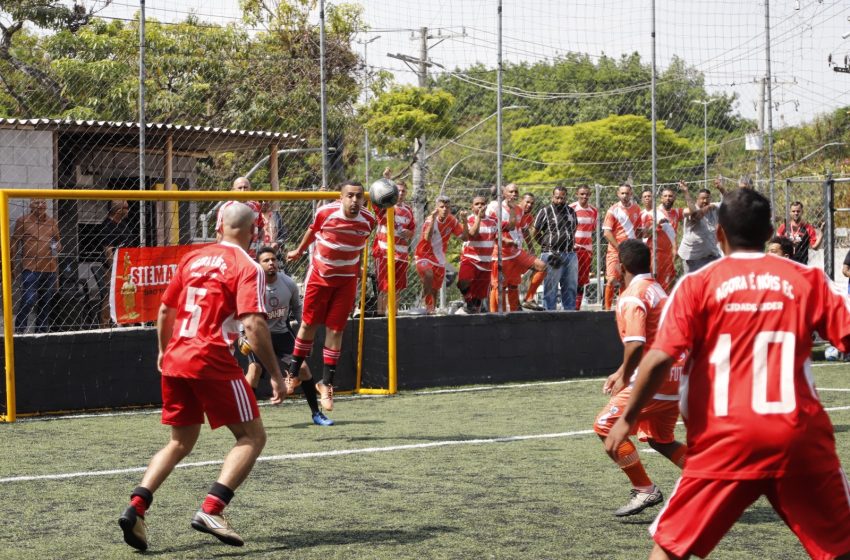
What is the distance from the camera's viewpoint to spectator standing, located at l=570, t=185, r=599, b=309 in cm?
1587

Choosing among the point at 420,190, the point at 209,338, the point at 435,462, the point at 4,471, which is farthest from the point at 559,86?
the point at 209,338

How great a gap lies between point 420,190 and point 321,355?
383cm

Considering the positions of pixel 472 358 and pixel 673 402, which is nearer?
pixel 673 402

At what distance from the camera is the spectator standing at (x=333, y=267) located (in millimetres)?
11672

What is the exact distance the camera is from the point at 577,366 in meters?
15.3

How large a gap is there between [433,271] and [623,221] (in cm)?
249

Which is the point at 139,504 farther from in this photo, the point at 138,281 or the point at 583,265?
the point at 583,265

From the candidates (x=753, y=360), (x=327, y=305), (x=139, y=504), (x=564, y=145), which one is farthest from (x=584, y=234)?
(x=564, y=145)

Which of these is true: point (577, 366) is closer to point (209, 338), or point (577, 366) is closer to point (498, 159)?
point (498, 159)

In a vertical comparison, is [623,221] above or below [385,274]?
above

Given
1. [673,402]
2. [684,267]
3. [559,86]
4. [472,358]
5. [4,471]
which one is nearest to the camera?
[673,402]

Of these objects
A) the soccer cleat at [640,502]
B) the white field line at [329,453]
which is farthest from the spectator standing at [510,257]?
the soccer cleat at [640,502]

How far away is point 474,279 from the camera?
15133 millimetres

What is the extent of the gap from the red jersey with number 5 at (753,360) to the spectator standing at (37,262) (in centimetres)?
874
